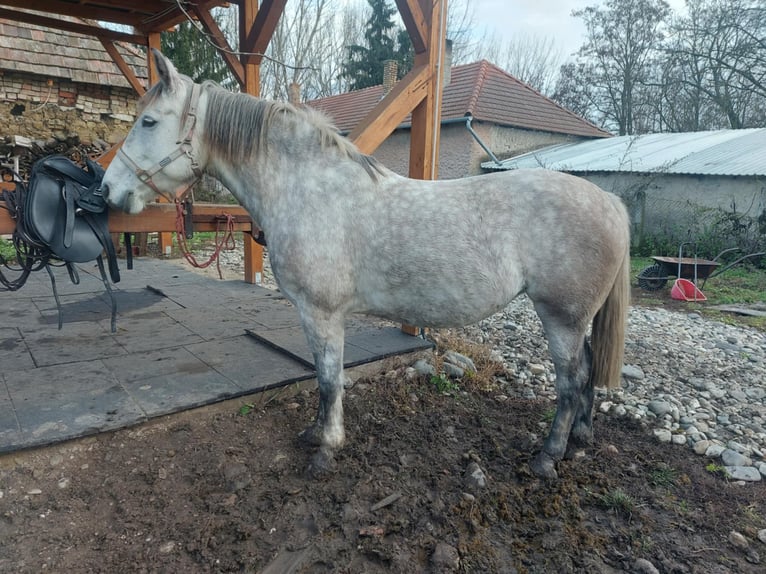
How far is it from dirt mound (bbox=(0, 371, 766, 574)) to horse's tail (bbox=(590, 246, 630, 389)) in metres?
0.45

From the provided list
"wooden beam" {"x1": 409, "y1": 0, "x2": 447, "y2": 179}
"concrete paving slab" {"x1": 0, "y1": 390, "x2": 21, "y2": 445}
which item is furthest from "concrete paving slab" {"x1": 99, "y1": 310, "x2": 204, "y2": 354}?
"wooden beam" {"x1": 409, "y1": 0, "x2": 447, "y2": 179}

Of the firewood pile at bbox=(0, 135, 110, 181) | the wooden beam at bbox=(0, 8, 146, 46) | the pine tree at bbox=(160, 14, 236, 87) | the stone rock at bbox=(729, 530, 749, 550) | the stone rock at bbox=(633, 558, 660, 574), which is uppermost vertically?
the pine tree at bbox=(160, 14, 236, 87)

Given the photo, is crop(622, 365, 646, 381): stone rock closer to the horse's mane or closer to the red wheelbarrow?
the horse's mane

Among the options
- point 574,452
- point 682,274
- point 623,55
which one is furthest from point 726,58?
point 574,452

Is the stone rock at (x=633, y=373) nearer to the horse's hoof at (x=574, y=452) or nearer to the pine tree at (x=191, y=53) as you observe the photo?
the horse's hoof at (x=574, y=452)

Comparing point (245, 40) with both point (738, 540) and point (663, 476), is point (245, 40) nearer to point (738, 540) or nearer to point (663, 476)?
point (663, 476)

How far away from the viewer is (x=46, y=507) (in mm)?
1998

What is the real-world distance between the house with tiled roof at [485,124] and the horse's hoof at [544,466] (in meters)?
11.5

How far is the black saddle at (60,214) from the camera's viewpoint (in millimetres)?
2482

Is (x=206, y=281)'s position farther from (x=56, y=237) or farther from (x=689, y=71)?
(x=689, y=71)

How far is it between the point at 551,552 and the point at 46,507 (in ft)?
6.96

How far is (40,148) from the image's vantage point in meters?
8.80

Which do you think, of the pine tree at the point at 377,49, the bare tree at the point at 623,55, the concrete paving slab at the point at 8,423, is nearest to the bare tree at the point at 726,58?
the bare tree at the point at 623,55

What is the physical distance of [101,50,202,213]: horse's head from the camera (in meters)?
2.19
